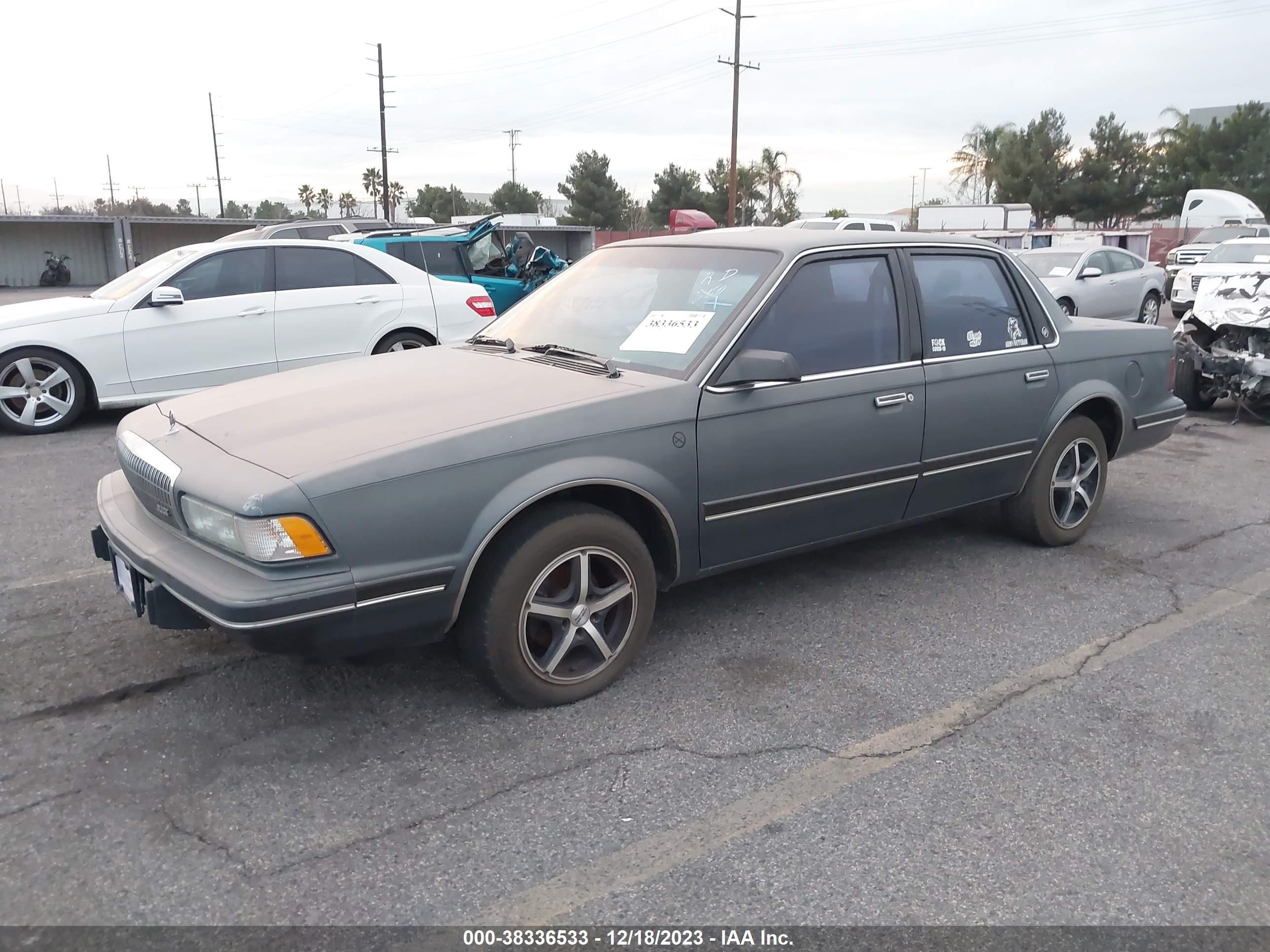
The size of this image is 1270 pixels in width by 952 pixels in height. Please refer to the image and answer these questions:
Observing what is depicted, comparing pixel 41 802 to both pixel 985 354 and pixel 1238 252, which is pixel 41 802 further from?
pixel 1238 252

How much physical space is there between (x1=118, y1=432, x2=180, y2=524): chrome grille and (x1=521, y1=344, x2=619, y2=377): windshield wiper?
4.98ft

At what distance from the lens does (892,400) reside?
4.21 metres

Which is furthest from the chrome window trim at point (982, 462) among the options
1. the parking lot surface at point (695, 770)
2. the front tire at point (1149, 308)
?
the front tire at point (1149, 308)

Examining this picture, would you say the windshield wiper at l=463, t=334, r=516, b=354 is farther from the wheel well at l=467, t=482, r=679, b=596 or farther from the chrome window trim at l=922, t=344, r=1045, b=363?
the chrome window trim at l=922, t=344, r=1045, b=363

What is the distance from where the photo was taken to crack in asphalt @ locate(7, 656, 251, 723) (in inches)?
130

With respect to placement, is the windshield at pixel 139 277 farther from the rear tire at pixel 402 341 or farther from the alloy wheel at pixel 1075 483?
the alloy wheel at pixel 1075 483

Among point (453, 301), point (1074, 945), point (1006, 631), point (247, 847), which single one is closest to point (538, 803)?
point (247, 847)

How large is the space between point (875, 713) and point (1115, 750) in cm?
77

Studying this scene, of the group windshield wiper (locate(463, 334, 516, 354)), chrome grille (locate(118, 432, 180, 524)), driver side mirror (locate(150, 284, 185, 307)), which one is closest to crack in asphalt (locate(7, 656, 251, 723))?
chrome grille (locate(118, 432, 180, 524))

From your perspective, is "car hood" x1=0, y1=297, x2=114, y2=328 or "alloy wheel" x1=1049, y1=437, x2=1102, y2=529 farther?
"car hood" x1=0, y1=297, x2=114, y2=328

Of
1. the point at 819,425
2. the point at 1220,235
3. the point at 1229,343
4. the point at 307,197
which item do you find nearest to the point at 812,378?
the point at 819,425

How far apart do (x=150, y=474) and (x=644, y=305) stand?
2.00 m

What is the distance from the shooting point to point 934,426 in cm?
438

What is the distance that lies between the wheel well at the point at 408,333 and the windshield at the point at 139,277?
5.47 feet
